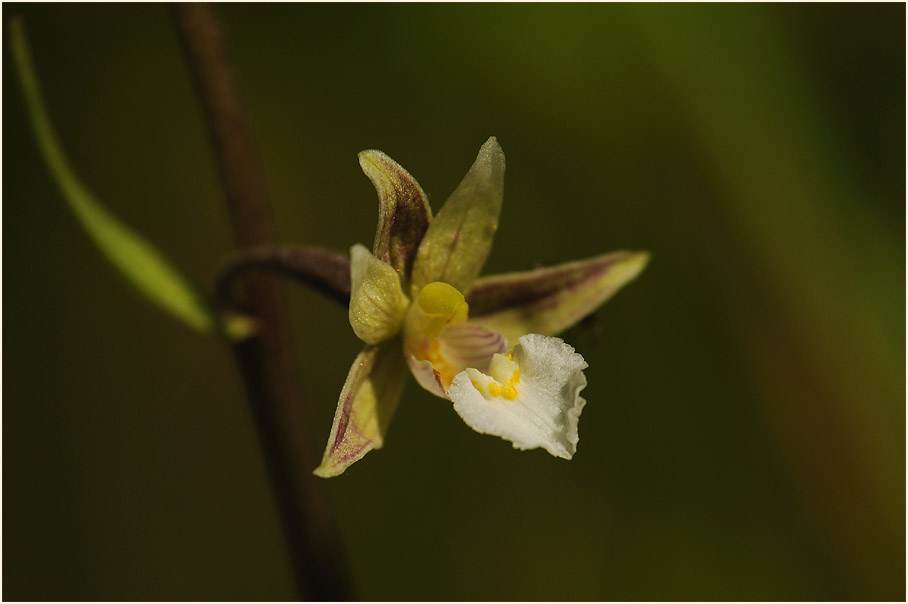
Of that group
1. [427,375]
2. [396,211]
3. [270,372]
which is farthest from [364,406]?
[270,372]

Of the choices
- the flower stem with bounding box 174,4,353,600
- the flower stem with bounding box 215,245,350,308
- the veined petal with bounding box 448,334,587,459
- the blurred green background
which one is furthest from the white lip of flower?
the blurred green background

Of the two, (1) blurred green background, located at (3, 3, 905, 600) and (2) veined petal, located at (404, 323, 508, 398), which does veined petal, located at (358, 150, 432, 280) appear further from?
(1) blurred green background, located at (3, 3, 905, 600)

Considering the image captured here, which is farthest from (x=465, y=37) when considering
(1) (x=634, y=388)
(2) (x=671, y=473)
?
(2) (x=671, y=473)

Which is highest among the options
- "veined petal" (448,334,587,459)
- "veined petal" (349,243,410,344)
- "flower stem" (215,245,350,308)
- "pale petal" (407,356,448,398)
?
"flower stem" (215,245,350,308)

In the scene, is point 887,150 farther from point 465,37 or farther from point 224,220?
→ point 224,220

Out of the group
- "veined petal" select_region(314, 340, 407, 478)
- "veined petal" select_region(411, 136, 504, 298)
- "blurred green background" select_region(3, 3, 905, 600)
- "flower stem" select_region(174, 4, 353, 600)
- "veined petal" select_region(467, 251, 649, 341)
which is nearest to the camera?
"veined petal" select_region(314, 340, 407, 478)

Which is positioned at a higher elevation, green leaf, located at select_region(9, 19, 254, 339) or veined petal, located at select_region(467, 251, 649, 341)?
green leaf, located at select_region(9, 19, 254, 339)
